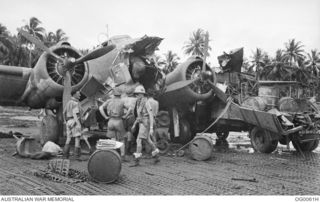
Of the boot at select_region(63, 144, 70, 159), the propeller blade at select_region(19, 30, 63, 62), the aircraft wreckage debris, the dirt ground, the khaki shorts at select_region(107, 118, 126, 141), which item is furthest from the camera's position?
the propeller blade at select_region(19, 30, 63, 62)

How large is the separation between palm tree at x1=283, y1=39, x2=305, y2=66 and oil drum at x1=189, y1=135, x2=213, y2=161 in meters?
24.6

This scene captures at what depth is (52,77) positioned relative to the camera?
10852mm

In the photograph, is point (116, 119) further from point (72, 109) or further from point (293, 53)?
point (293, 53)

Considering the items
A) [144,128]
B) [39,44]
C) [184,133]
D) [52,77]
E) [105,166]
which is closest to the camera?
[105,166]

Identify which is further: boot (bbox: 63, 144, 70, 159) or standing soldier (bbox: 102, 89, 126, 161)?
standing soldier (bbox: 102, 89, 126, 161)

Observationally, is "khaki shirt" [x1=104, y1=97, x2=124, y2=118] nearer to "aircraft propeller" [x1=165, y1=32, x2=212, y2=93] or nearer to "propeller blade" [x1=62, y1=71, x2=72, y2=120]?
"propeller blade" [x1=62, y1=71, x2=72, y2=120]

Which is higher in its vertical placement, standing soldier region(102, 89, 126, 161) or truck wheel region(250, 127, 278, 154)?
standing soldier region(102, 89, 126, 161)

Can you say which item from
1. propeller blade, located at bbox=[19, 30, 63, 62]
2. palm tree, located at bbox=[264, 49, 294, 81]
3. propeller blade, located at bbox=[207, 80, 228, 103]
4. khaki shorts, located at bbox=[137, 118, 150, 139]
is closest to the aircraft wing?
propeller blade, located at bbox=[19, 30, 63, 62]

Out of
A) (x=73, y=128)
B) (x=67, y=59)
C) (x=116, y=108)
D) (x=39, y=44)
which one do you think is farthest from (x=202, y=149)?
(x=39, y=44)

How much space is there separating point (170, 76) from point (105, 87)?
270cm

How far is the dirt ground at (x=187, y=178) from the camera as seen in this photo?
5812mm

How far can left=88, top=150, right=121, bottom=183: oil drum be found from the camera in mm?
6230

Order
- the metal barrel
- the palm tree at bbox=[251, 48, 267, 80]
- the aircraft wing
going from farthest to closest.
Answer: the palm tree at bbox=[251, 48, 267, 80]
the aircraft wing
the metal barrel

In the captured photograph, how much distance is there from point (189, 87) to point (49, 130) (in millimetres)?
4743
